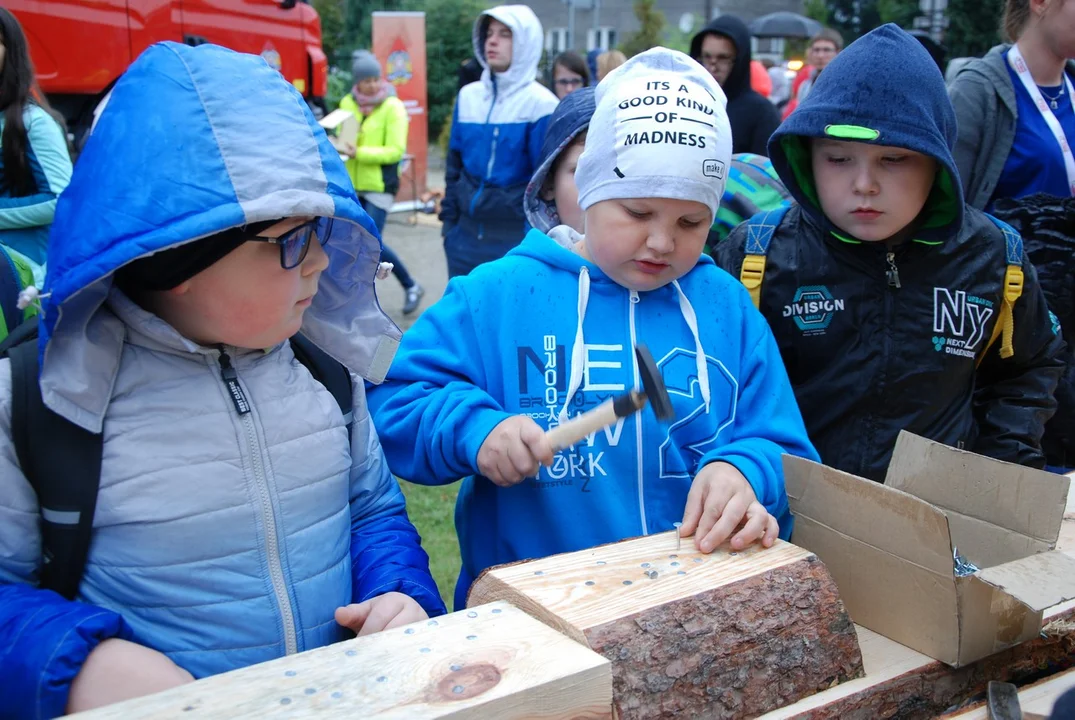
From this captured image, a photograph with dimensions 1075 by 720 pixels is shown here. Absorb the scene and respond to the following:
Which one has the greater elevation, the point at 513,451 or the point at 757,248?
the point at 757,248

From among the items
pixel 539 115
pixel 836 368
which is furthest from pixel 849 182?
pixel 539 115

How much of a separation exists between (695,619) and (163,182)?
952 mm

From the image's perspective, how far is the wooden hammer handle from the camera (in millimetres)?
1458

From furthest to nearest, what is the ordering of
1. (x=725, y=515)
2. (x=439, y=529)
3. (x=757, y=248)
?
(x=439, y=529)
(x=757, y=248)
(x=725, y=515)

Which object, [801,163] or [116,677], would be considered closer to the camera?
[116,677]

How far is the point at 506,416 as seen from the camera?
1.76m

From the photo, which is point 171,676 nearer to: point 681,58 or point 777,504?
point 777,504

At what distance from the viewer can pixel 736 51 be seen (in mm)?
5203

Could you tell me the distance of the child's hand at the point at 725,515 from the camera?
5.26 ft

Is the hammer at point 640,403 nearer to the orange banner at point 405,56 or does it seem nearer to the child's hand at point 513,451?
the child's hand at point 513,451

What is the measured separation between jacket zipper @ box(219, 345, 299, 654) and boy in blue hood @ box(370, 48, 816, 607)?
366mm

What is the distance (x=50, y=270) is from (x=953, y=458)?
5.10 feet

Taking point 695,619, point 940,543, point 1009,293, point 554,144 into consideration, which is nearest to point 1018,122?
point 1009,293

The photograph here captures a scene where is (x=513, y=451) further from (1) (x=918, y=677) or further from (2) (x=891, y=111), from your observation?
(2) (x=891, y=111)
